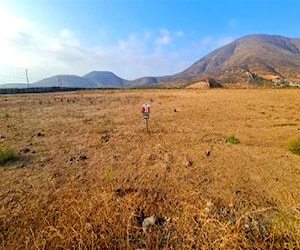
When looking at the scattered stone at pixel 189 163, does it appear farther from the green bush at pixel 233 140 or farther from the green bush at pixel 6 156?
the green bush at pixel 6 156

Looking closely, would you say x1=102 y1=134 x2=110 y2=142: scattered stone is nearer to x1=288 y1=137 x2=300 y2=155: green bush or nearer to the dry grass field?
the dry grass field

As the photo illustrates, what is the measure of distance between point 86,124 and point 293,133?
8.00m

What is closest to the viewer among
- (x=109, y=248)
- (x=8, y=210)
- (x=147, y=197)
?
(x=109, y=248)

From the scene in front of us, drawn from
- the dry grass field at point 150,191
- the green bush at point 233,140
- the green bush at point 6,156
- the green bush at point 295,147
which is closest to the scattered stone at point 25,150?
the dry grass field at point 150,191

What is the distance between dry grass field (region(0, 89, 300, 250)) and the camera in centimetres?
404

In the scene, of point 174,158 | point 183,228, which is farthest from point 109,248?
point 174,158

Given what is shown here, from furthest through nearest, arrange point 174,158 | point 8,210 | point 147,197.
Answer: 1. point 174,158
2. point 147,197
3. point 8,210

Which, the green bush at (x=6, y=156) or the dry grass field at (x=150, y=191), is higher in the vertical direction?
the green bush at (x=6, y=156)

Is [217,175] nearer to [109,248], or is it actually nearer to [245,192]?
[245,192]

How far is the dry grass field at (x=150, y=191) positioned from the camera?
4039 millimetres

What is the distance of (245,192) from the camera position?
5.57 meters

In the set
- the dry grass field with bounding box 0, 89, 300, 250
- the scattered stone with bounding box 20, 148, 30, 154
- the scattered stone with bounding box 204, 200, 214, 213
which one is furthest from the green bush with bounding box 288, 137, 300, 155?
the scattered stone with bounding box 20, 148, 30, 154

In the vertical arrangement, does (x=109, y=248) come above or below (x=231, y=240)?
below

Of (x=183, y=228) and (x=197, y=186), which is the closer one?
(x=183, y=228)
